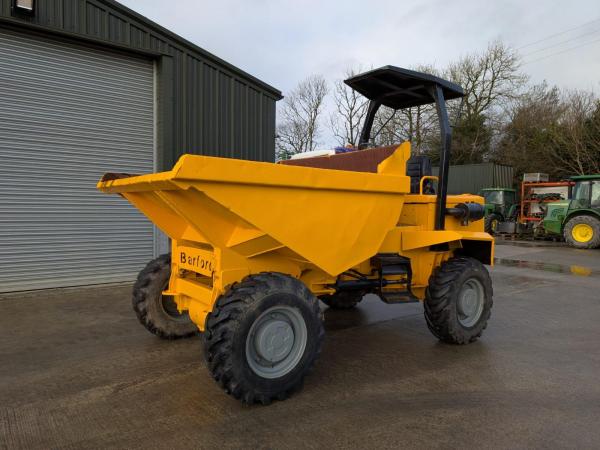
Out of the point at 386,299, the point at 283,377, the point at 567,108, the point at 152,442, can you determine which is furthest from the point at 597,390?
the point at 567,108

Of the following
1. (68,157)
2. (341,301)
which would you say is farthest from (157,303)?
(68,157)

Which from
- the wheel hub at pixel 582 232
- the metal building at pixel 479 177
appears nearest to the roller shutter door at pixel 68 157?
the wheel hub at pixel 582 232

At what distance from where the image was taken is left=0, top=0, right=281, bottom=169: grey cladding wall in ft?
23.8

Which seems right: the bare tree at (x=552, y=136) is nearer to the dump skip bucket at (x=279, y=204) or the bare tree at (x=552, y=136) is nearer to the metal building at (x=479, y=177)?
the metal building at (x=479, y=177)

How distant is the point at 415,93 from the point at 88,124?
5666mm

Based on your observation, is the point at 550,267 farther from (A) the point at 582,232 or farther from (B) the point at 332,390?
(B) the point at 332,390

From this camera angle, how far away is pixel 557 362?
4.33m

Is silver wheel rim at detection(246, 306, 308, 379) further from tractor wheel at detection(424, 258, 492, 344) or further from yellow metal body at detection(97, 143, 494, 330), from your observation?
tractor wheel at detection(424, 258, 492, 344)

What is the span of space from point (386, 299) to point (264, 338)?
1594 mm

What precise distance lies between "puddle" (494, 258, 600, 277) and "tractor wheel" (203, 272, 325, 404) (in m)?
8.78

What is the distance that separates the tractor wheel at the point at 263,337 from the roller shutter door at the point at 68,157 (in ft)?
18.2

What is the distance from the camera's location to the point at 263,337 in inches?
130

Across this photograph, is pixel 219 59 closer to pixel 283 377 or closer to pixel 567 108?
pixel 283 377

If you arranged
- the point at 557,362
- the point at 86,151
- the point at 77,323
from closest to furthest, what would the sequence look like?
the point at 557,362, the point at 77,323, the point at 86,151
